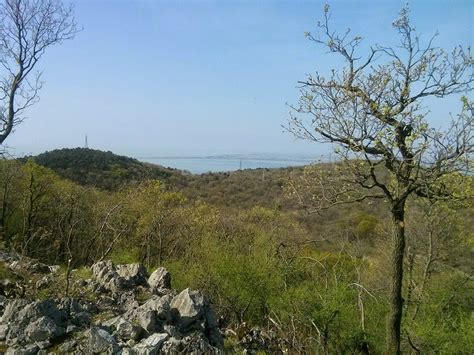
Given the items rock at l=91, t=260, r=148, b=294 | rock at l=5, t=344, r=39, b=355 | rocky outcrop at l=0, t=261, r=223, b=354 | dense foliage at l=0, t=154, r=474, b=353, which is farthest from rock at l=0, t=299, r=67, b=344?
dense foliage at l=0, t=154, r=474, b=353

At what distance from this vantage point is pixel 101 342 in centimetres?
604

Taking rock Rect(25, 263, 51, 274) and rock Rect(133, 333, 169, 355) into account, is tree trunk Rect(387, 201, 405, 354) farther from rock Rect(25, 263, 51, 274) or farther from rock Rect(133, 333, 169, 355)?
rock Rect(25, 263, 51, 274)

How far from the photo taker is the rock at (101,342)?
5.98m

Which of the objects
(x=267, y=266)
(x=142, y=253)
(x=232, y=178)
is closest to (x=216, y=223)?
(x=142, y=253)

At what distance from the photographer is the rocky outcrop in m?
6.07

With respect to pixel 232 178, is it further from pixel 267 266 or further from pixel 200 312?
pixel 200 312

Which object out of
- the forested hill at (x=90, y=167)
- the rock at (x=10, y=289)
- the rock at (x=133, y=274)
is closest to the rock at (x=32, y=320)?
the rock at (x=10, y=289)

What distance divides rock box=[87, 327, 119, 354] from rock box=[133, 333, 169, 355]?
0.29 metres

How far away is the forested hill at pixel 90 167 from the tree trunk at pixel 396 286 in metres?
35.1

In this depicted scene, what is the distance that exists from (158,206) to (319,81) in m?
19.2

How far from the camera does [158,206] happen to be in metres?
25.9

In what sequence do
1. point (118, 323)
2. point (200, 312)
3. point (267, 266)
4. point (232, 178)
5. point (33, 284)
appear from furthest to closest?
1. point (232, 178)
2. point (267, 266)
3. point (33, 284)
4. point (200, 312)
5. point (118, 323)

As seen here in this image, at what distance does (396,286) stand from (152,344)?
12.7 ft

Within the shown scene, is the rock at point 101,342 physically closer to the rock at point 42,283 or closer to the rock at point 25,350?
the rock at point 25,350
